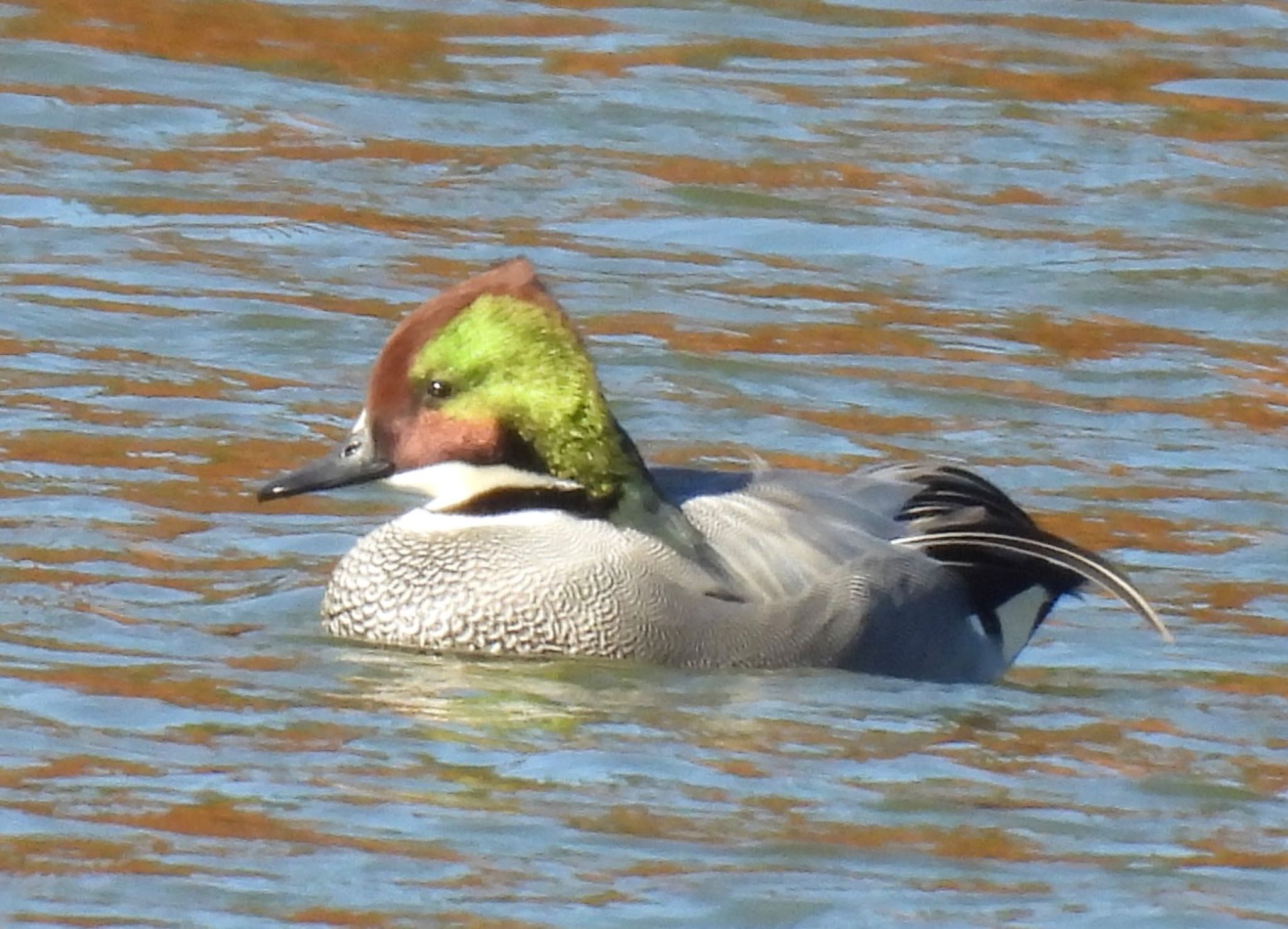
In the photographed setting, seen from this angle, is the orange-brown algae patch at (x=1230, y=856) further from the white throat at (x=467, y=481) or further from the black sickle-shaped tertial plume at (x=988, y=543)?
the white throat at (x=467, y=481)

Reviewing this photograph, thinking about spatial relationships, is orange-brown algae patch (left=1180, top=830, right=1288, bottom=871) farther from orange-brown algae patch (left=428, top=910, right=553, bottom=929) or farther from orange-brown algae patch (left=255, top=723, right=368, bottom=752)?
orange-brown algae patch (left=255, top=723, right=368, bottom=752)

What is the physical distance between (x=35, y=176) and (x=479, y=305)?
17.2 ft

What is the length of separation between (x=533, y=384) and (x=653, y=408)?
2.74 meters

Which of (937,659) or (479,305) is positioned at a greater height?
(479,305)

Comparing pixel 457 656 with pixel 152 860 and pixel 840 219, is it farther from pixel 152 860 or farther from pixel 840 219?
pixel 840 219

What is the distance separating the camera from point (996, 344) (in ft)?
39.3

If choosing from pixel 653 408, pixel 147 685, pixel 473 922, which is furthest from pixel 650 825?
pixel 653 408

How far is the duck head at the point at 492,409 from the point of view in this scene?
27.2 ft

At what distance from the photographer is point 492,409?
8.36 meters

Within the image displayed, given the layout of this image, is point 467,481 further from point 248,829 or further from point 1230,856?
point 1230,856

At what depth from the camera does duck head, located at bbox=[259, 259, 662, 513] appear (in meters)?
8.29

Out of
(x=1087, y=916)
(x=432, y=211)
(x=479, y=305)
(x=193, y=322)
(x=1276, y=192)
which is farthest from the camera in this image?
(x=1276, y=192)

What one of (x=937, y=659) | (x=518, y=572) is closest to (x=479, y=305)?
(x=518, y=572)

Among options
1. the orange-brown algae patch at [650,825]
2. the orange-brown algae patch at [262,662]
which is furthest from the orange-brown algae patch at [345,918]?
the orange-brown algae patch at [262,662]
